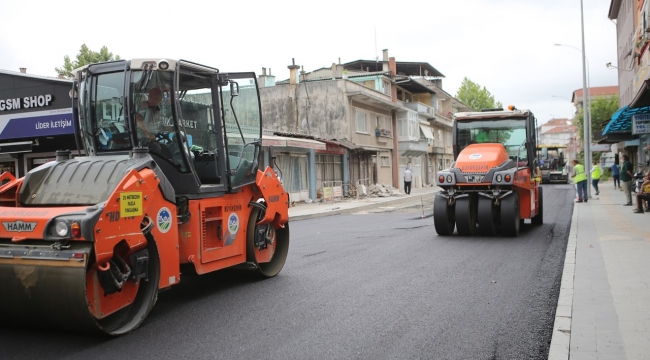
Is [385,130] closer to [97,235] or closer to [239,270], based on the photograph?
[239,270]

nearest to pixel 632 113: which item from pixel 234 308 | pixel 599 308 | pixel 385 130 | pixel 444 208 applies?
pixel 444 208

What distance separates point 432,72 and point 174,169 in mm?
58725

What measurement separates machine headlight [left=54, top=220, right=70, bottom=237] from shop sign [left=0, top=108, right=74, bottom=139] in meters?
16.8

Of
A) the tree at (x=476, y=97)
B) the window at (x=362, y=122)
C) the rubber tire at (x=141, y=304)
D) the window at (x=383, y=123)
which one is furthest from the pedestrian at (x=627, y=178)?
the tree at (x=476, y=97)

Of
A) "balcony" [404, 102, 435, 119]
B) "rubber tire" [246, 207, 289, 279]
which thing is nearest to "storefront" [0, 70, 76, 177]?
"rubber tire" [246, 207, 289, 279]

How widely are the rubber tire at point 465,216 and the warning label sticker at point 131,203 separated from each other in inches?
327

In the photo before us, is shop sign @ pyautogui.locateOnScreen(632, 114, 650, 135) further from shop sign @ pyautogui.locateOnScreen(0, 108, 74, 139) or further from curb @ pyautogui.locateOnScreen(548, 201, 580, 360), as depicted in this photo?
shop sign @ pyautogui.locateOnScreen(0, 108, 74, 139)

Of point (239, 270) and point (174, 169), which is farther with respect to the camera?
point (239, 270)

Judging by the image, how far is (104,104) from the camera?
6.38 metres

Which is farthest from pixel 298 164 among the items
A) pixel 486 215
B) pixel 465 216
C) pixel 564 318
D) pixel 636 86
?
pixel 564 318

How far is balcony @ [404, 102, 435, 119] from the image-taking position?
1940 inches

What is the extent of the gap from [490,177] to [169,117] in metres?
7.51

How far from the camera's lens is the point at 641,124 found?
54.9ft

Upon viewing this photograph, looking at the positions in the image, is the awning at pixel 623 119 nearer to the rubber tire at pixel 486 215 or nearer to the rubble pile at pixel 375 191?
the rubber tire at pixel 486 215
